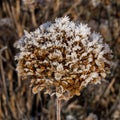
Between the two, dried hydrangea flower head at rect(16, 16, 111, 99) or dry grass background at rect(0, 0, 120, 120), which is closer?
dried hydrangea flower head at rect(16, 16, 111, 99)

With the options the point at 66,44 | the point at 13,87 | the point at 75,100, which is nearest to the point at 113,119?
the point at 75,100

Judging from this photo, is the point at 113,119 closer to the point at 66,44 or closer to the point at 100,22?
the point at 100,22

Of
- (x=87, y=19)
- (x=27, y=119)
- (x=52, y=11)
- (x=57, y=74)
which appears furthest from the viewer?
(x=87, y=19)

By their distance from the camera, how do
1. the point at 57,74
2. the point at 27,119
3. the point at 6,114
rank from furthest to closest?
1. the point at 6,114
2. the point at 27,119
3. the point at 57,74

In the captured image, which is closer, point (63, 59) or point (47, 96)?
point (63, 59)

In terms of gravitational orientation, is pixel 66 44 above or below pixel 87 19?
below
